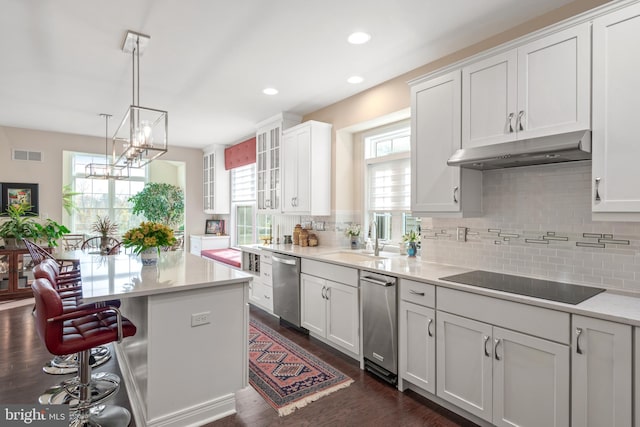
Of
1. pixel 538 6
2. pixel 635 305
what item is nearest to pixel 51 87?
pixel 538 6

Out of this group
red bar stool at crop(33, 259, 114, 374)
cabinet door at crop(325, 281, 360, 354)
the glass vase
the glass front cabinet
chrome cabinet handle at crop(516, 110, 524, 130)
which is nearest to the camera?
chrome cabinet handle at crop(516, 110, 524, 130)

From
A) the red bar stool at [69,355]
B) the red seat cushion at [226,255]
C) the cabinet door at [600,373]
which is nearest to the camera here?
the cabinet door at [600,373]

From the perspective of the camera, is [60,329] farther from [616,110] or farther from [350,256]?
[616,110]

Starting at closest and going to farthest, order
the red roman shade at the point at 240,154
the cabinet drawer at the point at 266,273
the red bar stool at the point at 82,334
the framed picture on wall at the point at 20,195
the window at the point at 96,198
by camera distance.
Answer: the red bar stool at the point at 82,334 < the cabinet drawer at the point at 266,273 < the framed picture on wall at the point at 20,195 < the red roman shade at the point at 240,154 < the window at the point at 96,198

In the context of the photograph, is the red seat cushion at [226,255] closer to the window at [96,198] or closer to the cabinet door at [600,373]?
the window at [96,198]

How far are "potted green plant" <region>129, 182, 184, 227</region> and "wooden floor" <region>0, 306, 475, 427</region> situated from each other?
3.95m

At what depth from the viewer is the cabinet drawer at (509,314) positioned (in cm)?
173

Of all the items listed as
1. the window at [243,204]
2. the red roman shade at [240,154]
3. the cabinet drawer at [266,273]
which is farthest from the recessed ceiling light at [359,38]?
the window at [243,204]

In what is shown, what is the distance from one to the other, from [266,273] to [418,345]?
2.34 meters

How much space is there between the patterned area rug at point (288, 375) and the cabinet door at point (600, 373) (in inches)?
59.6

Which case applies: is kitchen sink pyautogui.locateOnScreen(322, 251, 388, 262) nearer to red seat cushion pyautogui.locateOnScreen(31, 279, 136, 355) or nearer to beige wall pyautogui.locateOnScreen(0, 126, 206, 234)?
red seat cushion pyautogui.locateOnScreen(31, 279, 136, 355)

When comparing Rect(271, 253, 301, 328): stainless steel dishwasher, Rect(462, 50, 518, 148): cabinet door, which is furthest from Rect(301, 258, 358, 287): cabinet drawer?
Rect(462, 50, 518, 148): cabinet door

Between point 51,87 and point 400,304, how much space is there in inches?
169

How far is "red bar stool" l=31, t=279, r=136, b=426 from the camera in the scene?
177 centimetres
